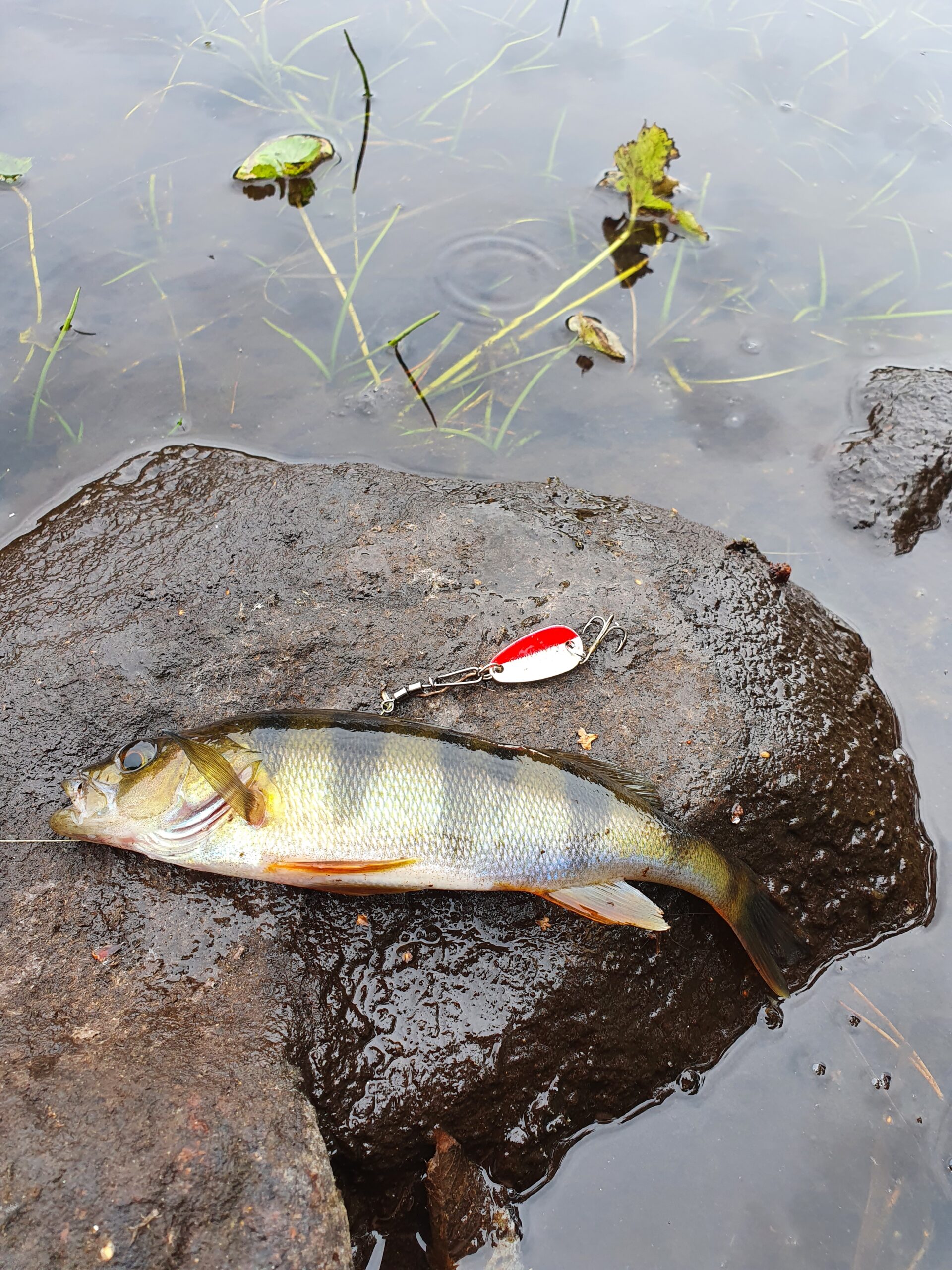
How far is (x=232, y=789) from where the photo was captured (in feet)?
10.8

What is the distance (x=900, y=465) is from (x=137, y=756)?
4823 millimetres

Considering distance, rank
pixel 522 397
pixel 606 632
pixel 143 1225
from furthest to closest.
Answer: pixel 522 397 < pixel 606 632 < pixel 143 1225

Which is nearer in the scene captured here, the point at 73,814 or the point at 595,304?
the point at 73,814

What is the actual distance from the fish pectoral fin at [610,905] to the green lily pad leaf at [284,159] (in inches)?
237

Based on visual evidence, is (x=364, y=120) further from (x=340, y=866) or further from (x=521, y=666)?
(x=340, y=866)

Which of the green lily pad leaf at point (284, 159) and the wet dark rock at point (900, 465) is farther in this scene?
the green lily pad leaf at point (284, 159)

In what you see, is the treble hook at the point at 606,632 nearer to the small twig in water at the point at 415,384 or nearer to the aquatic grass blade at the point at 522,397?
the aquatic grass blade at the point at 522,397

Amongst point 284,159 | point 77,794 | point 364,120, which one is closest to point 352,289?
point 284,159

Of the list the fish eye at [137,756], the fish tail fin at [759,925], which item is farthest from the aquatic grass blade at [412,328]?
the fish tail fin at [759,925]

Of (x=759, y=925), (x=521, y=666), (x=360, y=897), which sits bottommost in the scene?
(x=759, y=925)

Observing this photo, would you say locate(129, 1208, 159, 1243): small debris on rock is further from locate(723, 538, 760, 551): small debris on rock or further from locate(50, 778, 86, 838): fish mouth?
locate(723, 538, 760, 551): small debris on rock

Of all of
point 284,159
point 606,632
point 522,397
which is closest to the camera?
point 606,632

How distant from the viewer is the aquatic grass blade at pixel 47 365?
5531mm

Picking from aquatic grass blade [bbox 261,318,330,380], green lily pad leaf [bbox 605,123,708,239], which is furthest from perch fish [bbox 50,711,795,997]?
green lily pad leaf [bbox 605,123,708,239]
